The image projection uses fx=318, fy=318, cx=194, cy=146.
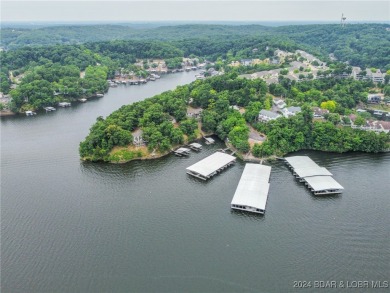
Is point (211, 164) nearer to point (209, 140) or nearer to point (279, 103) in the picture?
point (209, 140)

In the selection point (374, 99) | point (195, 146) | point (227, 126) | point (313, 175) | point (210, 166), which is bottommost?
point (195, 146)

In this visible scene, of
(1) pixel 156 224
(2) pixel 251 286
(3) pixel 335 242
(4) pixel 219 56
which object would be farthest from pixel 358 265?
(4) pixel 219 56

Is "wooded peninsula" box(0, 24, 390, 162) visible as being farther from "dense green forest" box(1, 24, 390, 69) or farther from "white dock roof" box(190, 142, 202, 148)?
"white dock roof" box(190, 142, 202, 148)

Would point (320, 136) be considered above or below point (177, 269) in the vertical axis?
above

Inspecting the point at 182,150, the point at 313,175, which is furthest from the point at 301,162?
the point at 182,150

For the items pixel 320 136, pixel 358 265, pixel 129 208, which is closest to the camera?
pixel 358 265

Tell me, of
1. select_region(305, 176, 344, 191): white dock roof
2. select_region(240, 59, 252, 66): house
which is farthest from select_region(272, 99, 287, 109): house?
select_region(240, 59, 252, 66): house

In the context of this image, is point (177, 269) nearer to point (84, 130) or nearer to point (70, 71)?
point (84, 130)
